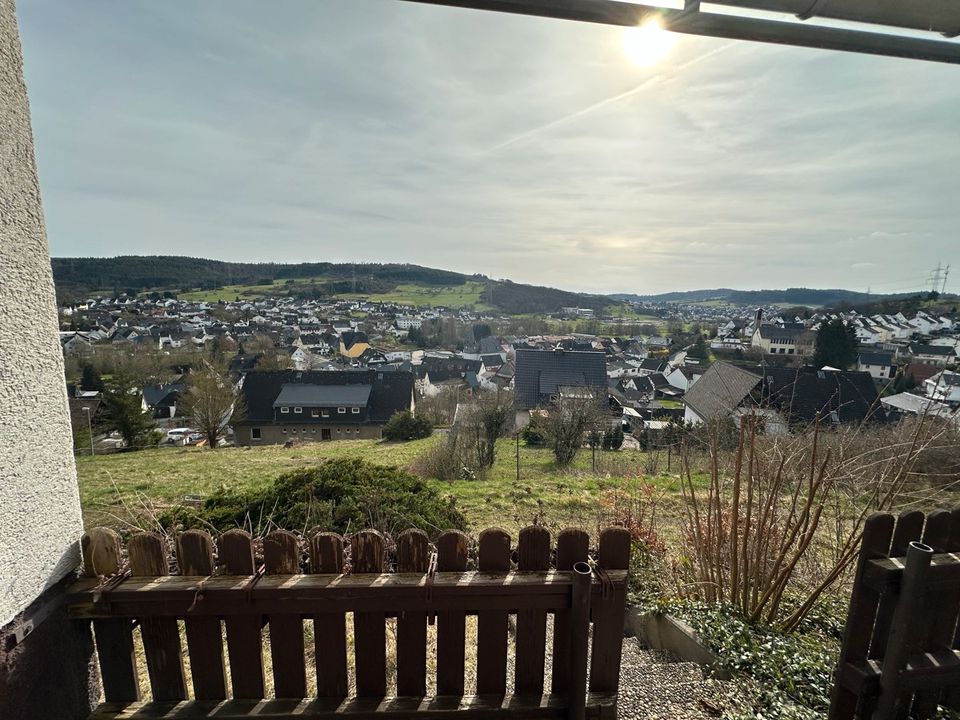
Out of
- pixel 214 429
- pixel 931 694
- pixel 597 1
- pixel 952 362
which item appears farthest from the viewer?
pixel 214 429

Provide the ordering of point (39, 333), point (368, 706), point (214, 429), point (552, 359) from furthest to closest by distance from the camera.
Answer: point (552, 359)
point (214, 429)
point (368, 706)
point (39, 333)

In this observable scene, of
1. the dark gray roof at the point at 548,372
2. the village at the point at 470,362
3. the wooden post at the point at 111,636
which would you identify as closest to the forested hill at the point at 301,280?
the village at the point at 470,362

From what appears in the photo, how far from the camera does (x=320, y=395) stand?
26516mm

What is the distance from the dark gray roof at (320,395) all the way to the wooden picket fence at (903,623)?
26443 millimetres

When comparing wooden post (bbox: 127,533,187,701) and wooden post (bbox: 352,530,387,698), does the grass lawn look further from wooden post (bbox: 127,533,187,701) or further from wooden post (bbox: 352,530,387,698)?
wooden post (bbox: 352,530,387,698)

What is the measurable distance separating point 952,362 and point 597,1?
4084mm

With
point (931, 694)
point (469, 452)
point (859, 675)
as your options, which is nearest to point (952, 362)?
point (931, 694)

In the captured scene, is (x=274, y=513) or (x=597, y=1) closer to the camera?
(x=597, y=1)

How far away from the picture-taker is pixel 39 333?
4.45 feet

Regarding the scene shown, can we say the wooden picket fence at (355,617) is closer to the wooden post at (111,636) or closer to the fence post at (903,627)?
the wooden post at (111,636)

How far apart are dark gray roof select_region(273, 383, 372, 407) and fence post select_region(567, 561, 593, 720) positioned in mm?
26249

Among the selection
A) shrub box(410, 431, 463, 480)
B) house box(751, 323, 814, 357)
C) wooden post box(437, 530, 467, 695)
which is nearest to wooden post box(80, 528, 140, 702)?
wooden post box(437, 530, 467, 695)

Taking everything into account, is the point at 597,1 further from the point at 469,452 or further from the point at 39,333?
the point at 469,452

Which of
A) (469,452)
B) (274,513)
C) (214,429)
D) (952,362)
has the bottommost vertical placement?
(214,429)
